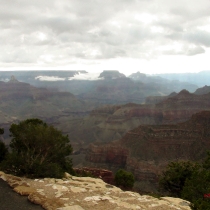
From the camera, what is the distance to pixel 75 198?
1727 cm

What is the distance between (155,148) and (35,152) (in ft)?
188

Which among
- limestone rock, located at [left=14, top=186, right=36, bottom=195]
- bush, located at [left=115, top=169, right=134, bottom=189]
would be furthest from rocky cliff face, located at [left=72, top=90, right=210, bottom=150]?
limestone rock, located at [left=14, top=186, right=36, bottom=195]

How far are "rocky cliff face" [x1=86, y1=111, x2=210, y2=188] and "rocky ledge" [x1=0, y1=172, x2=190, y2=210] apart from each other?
166 feet

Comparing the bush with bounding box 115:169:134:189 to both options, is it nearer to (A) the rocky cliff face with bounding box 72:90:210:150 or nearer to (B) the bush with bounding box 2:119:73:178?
(B) the bush with bounding box 2:119:73:178

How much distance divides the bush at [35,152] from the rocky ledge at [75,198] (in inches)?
77.1

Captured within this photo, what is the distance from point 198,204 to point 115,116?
127 m

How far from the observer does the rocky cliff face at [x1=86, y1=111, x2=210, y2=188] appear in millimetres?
71575

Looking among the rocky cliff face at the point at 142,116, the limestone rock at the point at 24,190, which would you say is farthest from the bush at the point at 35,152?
the rocky cliff face at the point at 142,116

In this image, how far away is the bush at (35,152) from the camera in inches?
904

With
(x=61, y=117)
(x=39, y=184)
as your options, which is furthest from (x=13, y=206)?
(x=61, y=117)

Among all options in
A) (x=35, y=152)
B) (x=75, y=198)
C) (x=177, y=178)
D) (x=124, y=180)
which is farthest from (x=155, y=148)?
(x=75, y=198)

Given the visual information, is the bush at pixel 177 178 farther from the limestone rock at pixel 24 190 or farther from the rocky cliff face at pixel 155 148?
the rocky cliff face at pixel 155 148

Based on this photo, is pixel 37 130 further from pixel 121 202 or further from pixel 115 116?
pixel 115 116

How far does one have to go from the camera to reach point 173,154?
75.2 m
